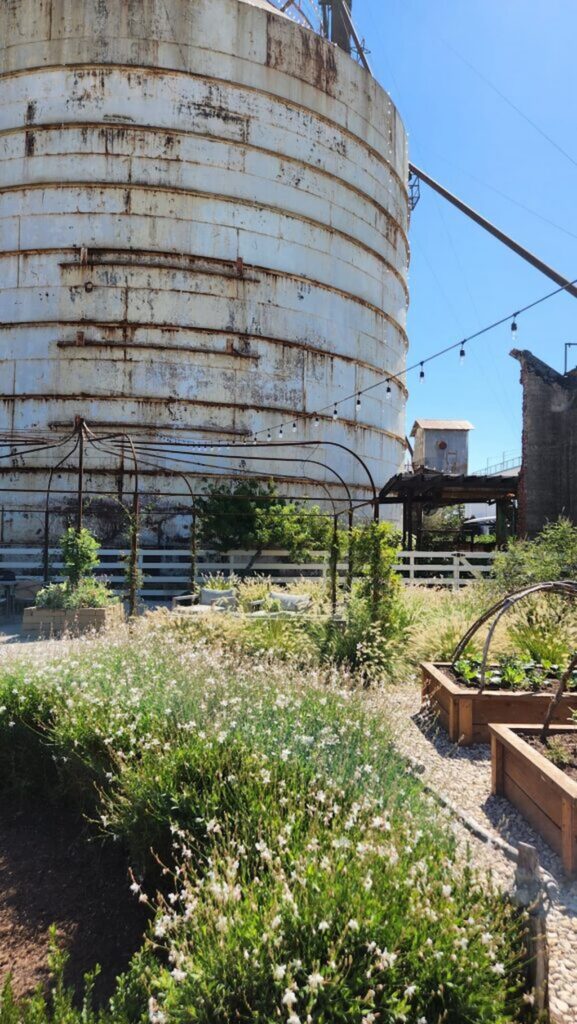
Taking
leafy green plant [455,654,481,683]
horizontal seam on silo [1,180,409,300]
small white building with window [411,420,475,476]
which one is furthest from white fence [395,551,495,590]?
small white building with window [411,420,475,476]

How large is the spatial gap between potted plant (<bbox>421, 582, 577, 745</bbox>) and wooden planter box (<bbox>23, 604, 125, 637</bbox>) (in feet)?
20.4

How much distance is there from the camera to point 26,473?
1888 cm

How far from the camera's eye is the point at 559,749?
4.24m

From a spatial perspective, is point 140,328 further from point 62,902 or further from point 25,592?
point 62,902

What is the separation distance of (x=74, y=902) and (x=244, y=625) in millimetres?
4817

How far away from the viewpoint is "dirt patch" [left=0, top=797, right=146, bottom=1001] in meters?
3.13

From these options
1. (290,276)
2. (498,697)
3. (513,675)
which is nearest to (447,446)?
(290,276)

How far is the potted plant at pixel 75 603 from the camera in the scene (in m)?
10.8

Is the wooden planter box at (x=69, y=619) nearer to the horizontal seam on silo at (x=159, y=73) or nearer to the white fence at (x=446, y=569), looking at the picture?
the white fence at (x=446, y=569)

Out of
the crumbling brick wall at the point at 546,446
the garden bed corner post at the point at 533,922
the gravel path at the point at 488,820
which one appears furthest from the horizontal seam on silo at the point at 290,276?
the garden bed corner post at the point at 533,922

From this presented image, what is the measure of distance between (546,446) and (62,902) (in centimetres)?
1855

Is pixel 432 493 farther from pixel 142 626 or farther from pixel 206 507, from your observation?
pixel 142 626

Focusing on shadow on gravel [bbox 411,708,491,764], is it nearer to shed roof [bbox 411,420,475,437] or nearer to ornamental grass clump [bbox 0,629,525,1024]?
ornamental grass clump [bbox 0,629,525,1024]

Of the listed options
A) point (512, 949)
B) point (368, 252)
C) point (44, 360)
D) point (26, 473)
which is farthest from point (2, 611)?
point (368, 252)
